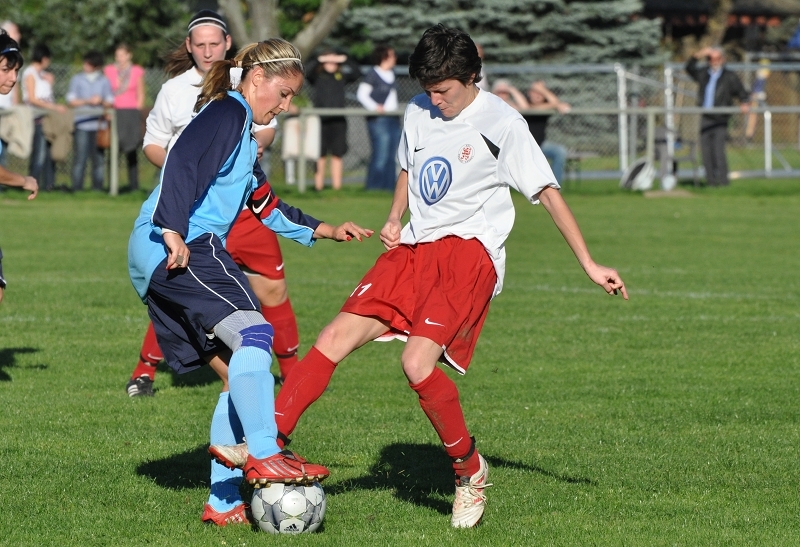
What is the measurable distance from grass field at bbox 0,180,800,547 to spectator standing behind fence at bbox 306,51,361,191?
24.2 ft

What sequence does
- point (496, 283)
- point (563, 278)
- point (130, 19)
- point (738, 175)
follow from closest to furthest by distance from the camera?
point (496, 283) → point (563, 278) → point (738, 175) → point (130, 19)

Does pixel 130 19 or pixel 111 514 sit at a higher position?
pixel 130 19

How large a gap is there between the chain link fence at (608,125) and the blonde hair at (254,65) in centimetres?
1570

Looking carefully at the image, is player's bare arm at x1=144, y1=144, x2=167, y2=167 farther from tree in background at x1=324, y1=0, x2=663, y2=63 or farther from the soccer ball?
tree in background at x1=324, y1=0, x2=663, y2=63

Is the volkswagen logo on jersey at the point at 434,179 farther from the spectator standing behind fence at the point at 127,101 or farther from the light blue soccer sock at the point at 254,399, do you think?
the spectator standing behind fence at the point at 127,101

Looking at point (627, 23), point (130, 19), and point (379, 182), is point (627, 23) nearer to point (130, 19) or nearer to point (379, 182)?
point (130, 19)

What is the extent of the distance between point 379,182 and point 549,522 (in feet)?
52.0

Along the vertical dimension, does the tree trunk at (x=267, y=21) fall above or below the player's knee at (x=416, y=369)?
above

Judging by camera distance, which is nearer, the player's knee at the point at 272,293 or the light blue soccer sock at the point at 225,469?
the light blue soccer sock at the point at 225,469

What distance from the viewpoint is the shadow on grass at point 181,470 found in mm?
5582

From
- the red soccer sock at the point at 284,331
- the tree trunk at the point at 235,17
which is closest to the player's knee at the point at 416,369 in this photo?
the red soccer sock at the point at 284,331

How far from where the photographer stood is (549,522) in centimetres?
501

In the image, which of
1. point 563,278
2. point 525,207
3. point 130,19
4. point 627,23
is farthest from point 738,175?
point 130,19

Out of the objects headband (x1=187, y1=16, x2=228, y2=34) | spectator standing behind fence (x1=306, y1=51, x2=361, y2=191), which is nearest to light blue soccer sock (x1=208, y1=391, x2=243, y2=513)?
headband (x1=187, y1=16, x2=228, y2=34)
